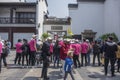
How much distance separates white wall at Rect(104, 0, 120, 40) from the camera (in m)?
45.0

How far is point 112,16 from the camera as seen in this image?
4806cm

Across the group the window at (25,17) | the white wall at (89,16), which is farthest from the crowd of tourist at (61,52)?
the white wall at (89,16)

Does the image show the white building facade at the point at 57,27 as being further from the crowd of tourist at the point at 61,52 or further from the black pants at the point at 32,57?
the black pants at the point at 32,57

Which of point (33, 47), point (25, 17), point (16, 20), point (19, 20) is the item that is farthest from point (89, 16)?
point (33, 47)

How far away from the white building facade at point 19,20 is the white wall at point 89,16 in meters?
6.73

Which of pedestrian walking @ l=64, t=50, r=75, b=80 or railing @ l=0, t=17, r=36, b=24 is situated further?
railing @ l=0, t=17, r=36, b=24

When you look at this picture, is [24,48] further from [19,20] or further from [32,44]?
[19,20]

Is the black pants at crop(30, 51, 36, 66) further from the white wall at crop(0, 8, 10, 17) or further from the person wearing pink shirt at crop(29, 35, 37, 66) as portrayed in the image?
the white wall at crop(0, 8, 10, 17)

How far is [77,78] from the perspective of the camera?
16.5 meters

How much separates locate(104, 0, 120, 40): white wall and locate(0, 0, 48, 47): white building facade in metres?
9.99

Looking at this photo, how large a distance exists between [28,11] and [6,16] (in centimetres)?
319

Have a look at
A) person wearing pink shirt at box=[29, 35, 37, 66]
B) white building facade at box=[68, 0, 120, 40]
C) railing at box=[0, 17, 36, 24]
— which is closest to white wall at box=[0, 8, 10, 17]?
railing at box=[0, 17, 36, 24]

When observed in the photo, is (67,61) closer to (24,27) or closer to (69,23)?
(24,27)

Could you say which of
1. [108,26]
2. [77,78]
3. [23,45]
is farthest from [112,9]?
[77,78]
